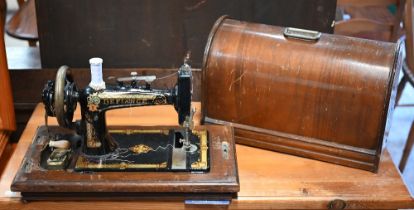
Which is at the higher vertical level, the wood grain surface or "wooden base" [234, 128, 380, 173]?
the wood grain surface

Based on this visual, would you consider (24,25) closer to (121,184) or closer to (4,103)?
(4,103)

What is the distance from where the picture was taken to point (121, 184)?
1.31 m

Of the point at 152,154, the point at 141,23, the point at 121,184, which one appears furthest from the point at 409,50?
the point at 121,184

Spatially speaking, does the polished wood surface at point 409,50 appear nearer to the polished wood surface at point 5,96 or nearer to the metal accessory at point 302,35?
the metal accessory at point 302,35

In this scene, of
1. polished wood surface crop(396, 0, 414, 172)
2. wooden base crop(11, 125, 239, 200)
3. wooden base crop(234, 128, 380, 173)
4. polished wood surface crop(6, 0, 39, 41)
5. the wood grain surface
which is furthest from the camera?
polished wood surface crop(6, 0, 39, 41)

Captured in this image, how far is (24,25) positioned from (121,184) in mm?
1509

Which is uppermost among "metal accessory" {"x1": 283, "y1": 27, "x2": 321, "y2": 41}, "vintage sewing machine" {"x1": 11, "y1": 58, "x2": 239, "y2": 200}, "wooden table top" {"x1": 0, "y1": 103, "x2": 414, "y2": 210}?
"metal accessory" {"x1": 283, "y1": 27, "x2": 321, "y2": 41}

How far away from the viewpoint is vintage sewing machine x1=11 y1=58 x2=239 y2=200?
1319 mm

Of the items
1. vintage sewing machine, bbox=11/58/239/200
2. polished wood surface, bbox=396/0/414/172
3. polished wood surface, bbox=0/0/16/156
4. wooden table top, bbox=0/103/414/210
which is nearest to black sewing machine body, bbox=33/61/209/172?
vintage sewing machine, bbox=11/58/239/200

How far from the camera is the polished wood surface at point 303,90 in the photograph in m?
1.39

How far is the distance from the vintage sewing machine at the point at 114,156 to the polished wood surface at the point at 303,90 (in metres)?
0.13

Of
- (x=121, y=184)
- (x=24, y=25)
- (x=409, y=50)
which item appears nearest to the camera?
(x=121, y=184)

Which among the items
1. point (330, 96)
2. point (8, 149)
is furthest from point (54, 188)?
point (330, 96)

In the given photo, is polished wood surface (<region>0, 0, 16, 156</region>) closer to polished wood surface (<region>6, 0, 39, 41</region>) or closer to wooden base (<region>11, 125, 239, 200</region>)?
wooden base (<region>11, 125, 239, 200</region>)
